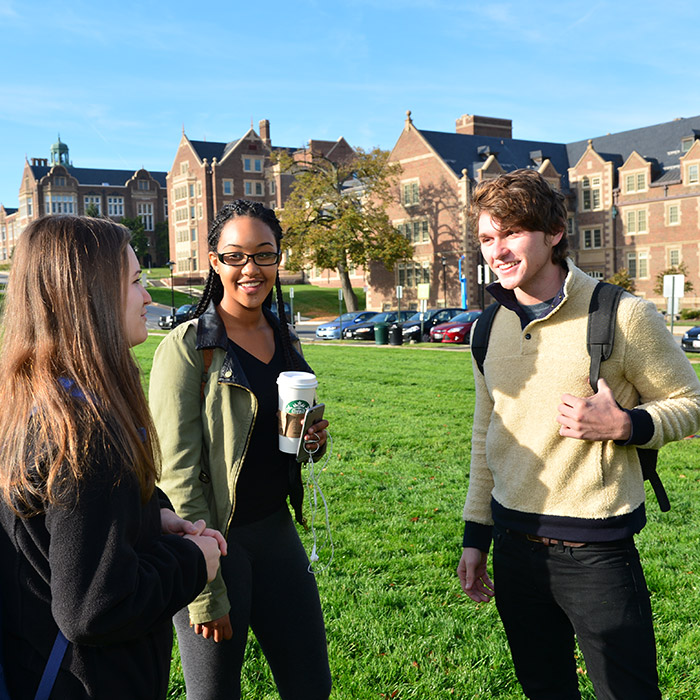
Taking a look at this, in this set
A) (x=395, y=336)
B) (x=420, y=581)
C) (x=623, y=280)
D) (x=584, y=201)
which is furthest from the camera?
(x=584, y=201)

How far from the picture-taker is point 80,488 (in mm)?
1662

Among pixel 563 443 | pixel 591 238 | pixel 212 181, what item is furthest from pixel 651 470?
pixel 212 181

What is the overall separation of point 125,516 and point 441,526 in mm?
4790

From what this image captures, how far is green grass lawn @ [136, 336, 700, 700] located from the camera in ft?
12.5

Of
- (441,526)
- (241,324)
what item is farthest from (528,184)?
(441,526)

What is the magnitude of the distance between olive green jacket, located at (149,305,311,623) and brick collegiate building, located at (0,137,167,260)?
103972mm

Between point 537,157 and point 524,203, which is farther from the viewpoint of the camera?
point 537,157

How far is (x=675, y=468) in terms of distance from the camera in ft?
26.8

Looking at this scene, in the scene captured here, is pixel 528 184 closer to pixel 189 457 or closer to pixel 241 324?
pixel 241 324

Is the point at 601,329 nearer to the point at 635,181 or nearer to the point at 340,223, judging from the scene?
the point at 340,223

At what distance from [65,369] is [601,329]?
1733 mm

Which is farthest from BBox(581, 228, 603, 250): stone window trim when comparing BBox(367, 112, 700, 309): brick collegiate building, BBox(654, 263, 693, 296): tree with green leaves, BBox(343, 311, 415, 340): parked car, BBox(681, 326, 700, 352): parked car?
BBox(681, 326, 700, 352): parked car

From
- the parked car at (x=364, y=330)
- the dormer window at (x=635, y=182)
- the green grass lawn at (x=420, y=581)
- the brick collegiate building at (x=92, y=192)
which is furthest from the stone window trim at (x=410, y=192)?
the brick collegiate building at (x=92, y=192)

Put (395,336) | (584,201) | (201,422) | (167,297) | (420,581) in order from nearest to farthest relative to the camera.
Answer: (201,422), (420,581), (395,336), (584,201), (167,297)
